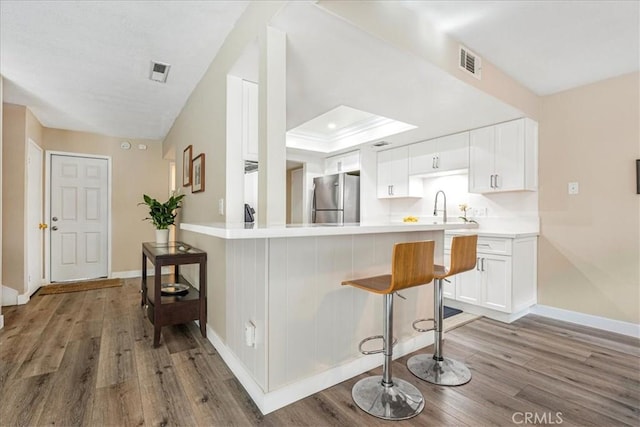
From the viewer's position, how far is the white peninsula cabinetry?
3.09 metres

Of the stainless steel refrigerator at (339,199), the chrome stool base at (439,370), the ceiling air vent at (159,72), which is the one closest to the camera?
the chrome stool base at (439,370)

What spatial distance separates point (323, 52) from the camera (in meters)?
2.03

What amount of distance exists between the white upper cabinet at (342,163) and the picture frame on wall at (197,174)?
2.50 metres

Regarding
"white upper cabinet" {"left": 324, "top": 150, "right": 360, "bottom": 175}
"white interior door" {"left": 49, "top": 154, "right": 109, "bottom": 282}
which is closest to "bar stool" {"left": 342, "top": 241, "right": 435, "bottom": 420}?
"white upper cabinet" {"left": 324, "top": 150, "right": 360, "bottom": 175}

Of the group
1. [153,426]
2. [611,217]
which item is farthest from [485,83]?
[153,426]

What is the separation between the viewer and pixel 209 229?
55.8 inches

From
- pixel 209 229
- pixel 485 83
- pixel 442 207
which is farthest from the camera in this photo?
pixel 442 207

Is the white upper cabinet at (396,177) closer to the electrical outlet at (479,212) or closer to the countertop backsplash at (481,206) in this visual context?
the countertop backsplash at (481,206)

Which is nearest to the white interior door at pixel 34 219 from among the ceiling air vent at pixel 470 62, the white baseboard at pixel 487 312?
the ceiling air vent at pixel 470 62

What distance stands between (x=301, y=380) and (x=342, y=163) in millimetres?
3807

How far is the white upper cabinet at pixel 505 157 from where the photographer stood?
3.29 m

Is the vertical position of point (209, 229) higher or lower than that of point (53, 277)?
higher

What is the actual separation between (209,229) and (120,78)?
2.53 m

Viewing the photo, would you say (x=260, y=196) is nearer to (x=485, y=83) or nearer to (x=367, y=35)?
(x=367, y=35)
